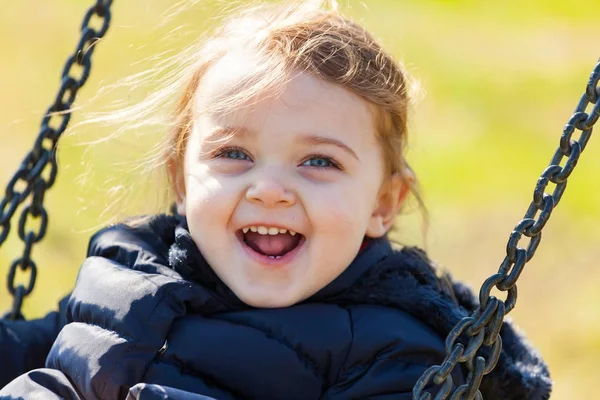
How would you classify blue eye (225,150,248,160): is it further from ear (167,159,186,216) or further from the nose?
ear (167,159,186,216)

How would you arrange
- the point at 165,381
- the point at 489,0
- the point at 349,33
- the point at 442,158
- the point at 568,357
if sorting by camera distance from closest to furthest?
the point at 165,381 → the point at 349,33 → the point at 568,357 → the point at 442,158 → the point at 489,0

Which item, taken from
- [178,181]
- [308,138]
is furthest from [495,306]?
[178,181]

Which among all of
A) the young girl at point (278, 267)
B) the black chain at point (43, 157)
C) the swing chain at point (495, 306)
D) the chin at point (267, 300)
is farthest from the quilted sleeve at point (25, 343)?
the swing chain at point (495, 306)

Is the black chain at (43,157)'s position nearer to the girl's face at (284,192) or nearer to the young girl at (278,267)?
the young girl at (278,267)

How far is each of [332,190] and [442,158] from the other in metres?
4.33

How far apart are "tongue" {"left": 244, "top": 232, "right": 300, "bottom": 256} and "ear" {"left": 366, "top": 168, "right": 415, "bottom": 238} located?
234 millimetres

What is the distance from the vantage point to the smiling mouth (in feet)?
7.00

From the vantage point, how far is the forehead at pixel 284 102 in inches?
84.2

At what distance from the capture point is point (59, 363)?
210cm

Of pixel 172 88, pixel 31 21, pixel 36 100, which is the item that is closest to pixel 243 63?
pixel 172 88

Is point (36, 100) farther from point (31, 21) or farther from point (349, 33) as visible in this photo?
point (349, 33)

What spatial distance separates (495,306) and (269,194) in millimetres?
474

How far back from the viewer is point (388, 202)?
2.37m

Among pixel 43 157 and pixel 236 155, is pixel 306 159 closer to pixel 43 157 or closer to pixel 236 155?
pixel 236 155
